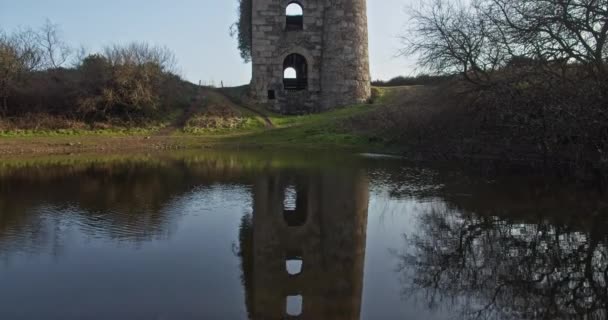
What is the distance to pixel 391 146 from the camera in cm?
1992

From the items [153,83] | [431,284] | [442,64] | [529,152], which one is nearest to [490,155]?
[529,152]

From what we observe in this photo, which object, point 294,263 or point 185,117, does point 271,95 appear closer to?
point 185,117

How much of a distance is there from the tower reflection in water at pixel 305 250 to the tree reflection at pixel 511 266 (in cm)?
79

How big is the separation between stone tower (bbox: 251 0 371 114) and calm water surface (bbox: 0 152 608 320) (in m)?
16.9

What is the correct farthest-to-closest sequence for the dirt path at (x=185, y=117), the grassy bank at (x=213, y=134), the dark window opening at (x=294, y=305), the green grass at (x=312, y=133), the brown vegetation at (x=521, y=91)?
the dirt path at (x=185, y=117) → the green grass at (x=312, y=133) → the grassy bank at (x=213, y=134) → the brown vegetation at (x=521, y=91) → the dark window opening at (x=294, y=305)

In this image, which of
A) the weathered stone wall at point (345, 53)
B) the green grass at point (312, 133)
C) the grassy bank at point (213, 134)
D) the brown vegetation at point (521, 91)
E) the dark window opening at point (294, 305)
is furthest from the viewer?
the weathered stone wall at point (345, 53)

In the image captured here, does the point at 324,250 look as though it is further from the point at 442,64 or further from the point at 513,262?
the point at 442,64

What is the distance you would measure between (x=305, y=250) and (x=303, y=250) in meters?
0.03

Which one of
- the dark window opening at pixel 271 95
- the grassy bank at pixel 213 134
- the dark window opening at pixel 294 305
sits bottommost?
the dark window opening at pixel 294 305

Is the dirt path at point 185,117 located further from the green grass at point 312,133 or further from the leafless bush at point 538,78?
the leafless bush at point 538,78

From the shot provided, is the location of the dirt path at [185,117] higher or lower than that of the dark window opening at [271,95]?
lower

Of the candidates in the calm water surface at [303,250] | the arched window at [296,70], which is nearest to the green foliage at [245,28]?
the arched window at [296,70]

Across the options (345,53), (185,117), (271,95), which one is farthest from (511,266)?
(271,95)

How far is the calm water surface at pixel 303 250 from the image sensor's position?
483 cm
